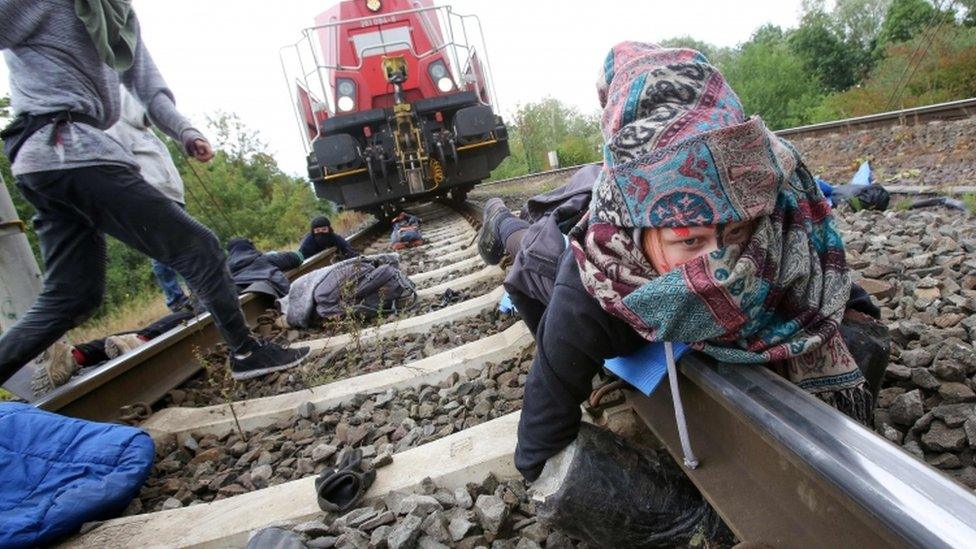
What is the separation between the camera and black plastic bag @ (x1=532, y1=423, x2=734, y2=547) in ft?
3.82

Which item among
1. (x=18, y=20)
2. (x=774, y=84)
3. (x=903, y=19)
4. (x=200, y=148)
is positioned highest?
(x=903, y=19)

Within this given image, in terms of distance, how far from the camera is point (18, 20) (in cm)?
199

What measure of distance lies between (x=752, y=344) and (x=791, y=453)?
313 millimetres

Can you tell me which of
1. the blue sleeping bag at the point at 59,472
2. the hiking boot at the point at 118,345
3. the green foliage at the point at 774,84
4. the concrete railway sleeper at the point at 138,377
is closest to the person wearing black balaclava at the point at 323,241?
the concrete railway sleeper at the point at 138,377

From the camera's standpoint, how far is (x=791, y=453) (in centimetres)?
80

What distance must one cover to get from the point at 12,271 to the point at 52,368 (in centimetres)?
75

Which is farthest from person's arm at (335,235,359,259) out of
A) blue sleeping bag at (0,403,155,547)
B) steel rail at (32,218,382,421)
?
blue sleeping bag at (0,403,155,547)

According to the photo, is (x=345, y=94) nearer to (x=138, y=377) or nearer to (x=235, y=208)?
(x=138, y=377)

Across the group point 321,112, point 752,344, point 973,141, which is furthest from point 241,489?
point 973,141

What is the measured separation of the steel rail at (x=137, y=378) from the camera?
88.9 inches

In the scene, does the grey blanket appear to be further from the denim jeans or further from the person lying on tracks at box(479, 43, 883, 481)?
the person lying on tracks at box(479, 43, 883, 481)

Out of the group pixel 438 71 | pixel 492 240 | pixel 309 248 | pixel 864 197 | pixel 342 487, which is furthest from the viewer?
pixel 438 71

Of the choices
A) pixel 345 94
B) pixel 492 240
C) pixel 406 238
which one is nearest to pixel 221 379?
pixel 492 240

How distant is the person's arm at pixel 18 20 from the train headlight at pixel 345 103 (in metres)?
4.68
